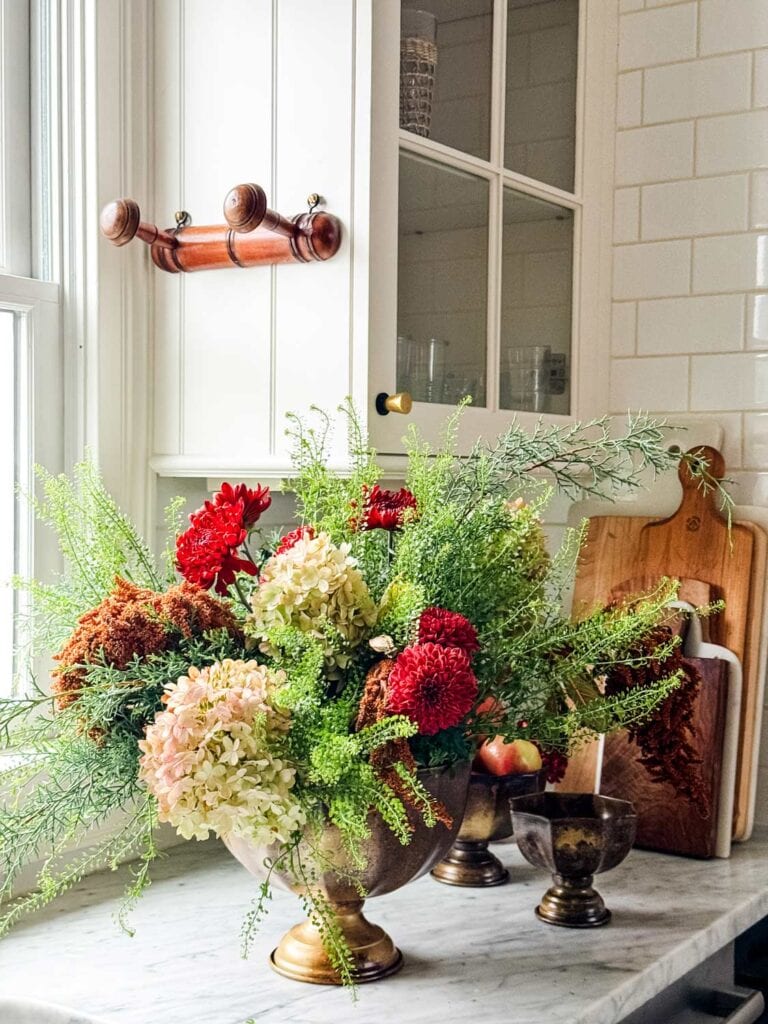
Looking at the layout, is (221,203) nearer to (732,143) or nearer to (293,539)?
(293,539)

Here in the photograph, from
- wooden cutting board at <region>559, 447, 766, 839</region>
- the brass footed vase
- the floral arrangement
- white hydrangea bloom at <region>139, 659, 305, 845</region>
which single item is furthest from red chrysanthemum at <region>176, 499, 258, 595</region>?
wooden cutting board at <region>559, 447, 766, 839</region>

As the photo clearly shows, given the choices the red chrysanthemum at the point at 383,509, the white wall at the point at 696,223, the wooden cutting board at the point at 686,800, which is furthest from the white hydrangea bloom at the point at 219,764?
the white wall at the point at 696,223

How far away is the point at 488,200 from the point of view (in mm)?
1669

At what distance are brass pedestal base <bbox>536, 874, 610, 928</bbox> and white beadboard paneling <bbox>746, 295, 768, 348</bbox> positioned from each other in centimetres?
92

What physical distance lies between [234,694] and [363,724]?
127mm

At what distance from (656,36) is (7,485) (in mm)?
1254

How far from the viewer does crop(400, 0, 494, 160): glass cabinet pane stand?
59.2 inches

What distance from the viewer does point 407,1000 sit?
120 centimetres

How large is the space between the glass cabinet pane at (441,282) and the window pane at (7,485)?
0.48 meters

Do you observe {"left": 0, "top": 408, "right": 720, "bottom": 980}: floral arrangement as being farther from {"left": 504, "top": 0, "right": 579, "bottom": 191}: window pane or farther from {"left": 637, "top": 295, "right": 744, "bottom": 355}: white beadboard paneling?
{"left": 637, "top": 295, "right": 744, "bottom": 355}: white beadboard paneling

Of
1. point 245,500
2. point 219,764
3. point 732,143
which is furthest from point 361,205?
point 732,143

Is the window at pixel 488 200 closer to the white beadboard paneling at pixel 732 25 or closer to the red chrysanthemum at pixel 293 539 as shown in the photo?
the white beadboard paneling at pixel 732 25

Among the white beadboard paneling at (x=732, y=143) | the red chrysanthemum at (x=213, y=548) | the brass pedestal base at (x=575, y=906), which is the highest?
the white beadboard paneling at (x=732, y=143)

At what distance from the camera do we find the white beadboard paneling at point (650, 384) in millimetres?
1991
